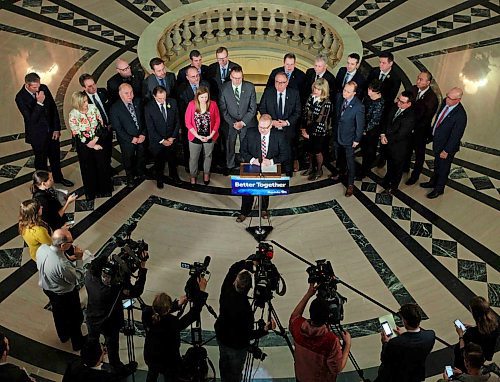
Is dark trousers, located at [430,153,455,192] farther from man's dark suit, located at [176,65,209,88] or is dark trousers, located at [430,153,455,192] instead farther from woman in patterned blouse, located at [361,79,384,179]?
man's dark suit, located at [176,65,209,88]

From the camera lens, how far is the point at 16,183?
656 cm

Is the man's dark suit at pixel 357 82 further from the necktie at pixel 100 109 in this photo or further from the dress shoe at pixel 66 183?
the dress shoe at pixel 66 183

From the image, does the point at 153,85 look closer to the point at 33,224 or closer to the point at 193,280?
the point at 33,224

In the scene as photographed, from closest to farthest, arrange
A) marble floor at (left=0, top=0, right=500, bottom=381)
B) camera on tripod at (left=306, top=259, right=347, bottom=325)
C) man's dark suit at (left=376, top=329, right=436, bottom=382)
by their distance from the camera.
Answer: man's dark suit at (left=376, top=329, right=436, bottom=382) → camera on tripod at (left=306, top=259, right=347, bottom=325) → marble floor at (left=0, top=0, right=500, bottom=381)

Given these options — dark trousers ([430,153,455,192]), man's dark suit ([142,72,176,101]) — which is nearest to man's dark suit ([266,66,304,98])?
Result: man's dark suit ([142,72,176,101])

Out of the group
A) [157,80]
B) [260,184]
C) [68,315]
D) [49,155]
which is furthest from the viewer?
[157,80]

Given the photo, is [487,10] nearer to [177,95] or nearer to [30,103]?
[177,95]

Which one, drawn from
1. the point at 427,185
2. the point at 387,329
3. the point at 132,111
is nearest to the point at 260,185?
the point at 387,329

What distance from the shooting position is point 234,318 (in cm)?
388

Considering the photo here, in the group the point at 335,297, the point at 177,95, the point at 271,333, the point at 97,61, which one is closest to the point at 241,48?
the point at 97,61

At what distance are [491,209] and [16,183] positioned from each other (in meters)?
5.31

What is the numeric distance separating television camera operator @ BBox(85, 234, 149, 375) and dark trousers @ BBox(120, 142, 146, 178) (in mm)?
2248

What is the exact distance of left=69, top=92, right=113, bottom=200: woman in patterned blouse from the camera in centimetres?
582

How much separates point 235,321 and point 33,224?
1737mm
